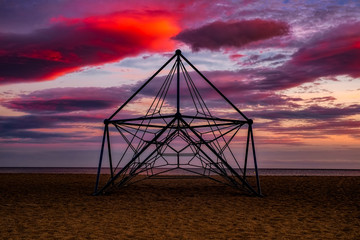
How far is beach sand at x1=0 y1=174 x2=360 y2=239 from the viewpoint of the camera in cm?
884

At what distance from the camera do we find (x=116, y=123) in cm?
1606

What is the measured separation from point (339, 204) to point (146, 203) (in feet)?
24.8

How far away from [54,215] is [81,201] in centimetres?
323

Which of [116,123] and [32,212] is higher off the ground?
[116,123]

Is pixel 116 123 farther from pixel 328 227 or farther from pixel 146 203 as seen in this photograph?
pixel 328 227

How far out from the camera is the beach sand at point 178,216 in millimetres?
8836

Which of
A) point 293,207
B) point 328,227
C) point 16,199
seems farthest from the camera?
point 16,199

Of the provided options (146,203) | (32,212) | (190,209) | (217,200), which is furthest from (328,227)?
(32,212)

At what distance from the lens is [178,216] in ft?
36.6

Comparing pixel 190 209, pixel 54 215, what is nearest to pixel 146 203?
pixel 190 209

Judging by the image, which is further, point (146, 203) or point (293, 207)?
point (146, 203)

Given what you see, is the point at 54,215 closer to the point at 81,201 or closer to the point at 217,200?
the point at 81,201

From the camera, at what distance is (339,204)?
1417cm

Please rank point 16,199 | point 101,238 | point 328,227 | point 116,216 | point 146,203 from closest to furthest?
point 101,238 < point 328,227 < point 116,216 < point 146,203 < point 16,199
